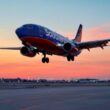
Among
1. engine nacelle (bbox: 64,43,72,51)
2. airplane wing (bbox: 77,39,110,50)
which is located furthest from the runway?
airplane wing (bbox: 77,39,110,50)

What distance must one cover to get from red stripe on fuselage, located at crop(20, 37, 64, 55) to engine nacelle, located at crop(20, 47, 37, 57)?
12.0ft

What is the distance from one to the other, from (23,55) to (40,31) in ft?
21.0

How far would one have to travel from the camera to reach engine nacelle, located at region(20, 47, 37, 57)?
198 ft

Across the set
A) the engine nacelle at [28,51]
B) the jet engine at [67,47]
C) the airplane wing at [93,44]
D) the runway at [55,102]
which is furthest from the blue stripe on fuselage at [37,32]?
the runway at [55,102]

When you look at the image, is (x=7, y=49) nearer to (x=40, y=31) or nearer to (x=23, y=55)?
(x=23, y=55)

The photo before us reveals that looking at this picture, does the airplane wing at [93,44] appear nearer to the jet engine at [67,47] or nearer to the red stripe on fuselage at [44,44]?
the jet engine at [67,47]

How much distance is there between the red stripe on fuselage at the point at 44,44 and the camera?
184 feet

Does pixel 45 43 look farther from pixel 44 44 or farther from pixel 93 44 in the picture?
pixel 93 44

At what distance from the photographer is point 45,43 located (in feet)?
187

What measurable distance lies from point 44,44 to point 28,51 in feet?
15.3

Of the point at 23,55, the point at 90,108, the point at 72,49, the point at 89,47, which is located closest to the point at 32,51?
the point at 23,55

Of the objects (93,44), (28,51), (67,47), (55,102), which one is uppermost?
(93,44)

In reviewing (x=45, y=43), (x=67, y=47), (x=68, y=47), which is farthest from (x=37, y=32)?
(x=68, y=47)

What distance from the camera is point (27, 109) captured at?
30453 millimetres
